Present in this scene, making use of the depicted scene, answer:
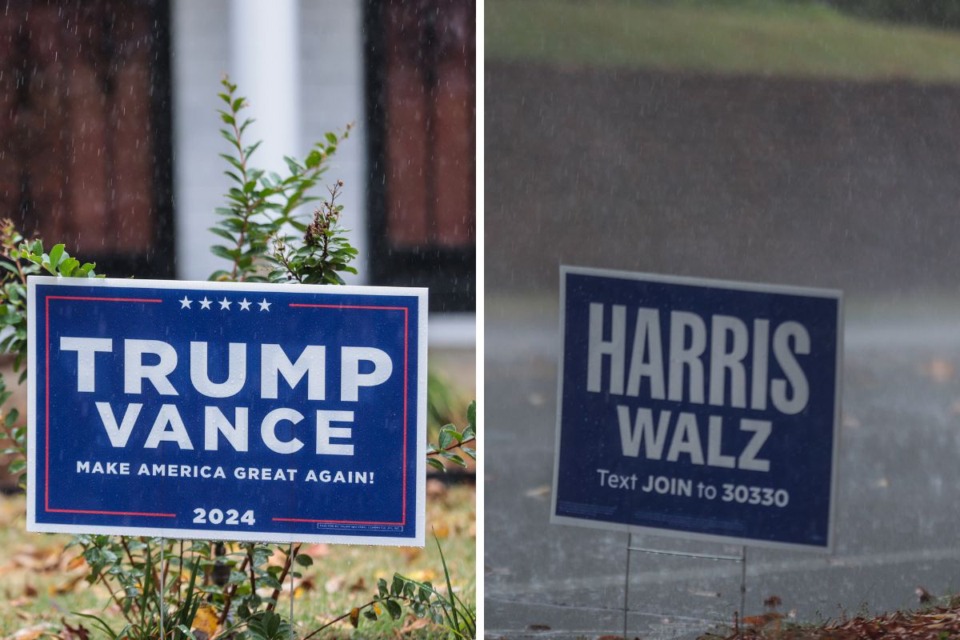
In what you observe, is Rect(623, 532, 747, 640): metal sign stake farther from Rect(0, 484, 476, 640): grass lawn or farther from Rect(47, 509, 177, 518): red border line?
Rect(47, 509, 177, 518): red border line

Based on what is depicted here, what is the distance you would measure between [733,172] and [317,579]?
8.61 feet

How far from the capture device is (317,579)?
4.90 m

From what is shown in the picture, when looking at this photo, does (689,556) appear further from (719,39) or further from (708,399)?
(719,39)

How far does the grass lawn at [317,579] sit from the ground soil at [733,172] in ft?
3.90

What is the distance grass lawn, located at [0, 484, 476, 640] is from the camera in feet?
13.3

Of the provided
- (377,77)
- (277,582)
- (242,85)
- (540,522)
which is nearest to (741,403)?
(540,522)

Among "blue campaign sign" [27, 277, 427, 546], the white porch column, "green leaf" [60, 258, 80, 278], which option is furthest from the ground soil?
the white porch column

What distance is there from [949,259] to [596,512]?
1.16 meters

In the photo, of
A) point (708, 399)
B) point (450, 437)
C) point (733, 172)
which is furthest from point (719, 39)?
point (450, 437)

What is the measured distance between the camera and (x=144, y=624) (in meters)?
3.36

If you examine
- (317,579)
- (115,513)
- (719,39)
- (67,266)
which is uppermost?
(719,39)

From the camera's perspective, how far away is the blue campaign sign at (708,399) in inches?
123

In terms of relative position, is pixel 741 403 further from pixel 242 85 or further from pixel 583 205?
pixel 242 85

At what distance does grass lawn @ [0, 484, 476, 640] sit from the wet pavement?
0.50 metres
